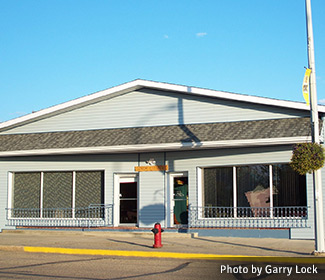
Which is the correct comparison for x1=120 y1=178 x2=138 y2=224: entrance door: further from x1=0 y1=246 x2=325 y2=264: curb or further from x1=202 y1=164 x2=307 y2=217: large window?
x1=0 y1=246 x2=325 y2=264: curb

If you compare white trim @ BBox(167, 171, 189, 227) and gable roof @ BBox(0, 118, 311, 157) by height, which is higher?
gable roof @ BBox(0, 118, 311, 157)

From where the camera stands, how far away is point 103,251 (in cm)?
1391

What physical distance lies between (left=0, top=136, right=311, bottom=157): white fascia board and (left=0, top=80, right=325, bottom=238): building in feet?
0.13

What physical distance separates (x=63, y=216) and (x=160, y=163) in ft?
15.6

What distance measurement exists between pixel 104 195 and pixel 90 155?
1747mm

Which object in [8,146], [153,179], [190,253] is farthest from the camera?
[8,146]

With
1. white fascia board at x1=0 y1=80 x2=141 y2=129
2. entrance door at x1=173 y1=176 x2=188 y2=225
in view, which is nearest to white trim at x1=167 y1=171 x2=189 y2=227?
entrance door at x1=173 y1=176 x2=188 y2=225

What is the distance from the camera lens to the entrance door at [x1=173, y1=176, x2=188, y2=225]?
2000 cm

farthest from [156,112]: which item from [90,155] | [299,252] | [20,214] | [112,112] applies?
[299,252]

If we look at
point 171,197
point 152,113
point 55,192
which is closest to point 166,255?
point 171,197

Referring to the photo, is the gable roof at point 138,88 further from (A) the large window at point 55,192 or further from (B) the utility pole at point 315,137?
(B) the utility pole at point 315,137

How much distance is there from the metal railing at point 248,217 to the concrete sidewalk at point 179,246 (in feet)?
2.73

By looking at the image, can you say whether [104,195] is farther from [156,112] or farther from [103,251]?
[103,251]

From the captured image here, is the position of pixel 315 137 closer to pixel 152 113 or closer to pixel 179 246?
pixel 179 246
